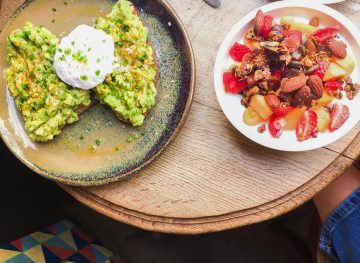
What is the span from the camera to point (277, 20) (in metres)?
1.89

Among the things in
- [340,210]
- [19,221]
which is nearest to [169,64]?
[340,210]

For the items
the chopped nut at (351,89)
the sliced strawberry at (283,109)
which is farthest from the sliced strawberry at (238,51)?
the chopped nut at (351,89)

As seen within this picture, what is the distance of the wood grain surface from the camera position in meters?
1.87

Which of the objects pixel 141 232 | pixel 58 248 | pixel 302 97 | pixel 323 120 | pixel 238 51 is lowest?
pixel 141 232

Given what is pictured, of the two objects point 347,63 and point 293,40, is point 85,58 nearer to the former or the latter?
point 293,40

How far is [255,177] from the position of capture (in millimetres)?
1904

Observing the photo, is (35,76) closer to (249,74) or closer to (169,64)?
(169,64)

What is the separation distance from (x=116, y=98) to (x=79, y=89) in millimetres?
150

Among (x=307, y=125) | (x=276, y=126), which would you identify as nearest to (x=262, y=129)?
(x=276, y=126)

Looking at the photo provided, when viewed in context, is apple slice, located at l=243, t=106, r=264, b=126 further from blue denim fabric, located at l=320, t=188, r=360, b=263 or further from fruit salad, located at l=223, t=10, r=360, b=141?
blue denim fabric, located at l=320, t=188, r=360, b=263

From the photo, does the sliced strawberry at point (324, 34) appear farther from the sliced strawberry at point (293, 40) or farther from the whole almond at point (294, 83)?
the whole almond at point (294, 83)

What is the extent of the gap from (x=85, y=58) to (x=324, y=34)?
895mm

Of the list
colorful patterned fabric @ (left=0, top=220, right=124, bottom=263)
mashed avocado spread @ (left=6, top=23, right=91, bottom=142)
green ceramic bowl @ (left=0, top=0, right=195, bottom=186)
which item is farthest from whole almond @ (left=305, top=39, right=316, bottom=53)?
colorful patterned fabric @ (left=0, top=220, right=124, bottom=263)

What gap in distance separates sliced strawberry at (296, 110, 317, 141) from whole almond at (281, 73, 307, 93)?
0.34 feet
